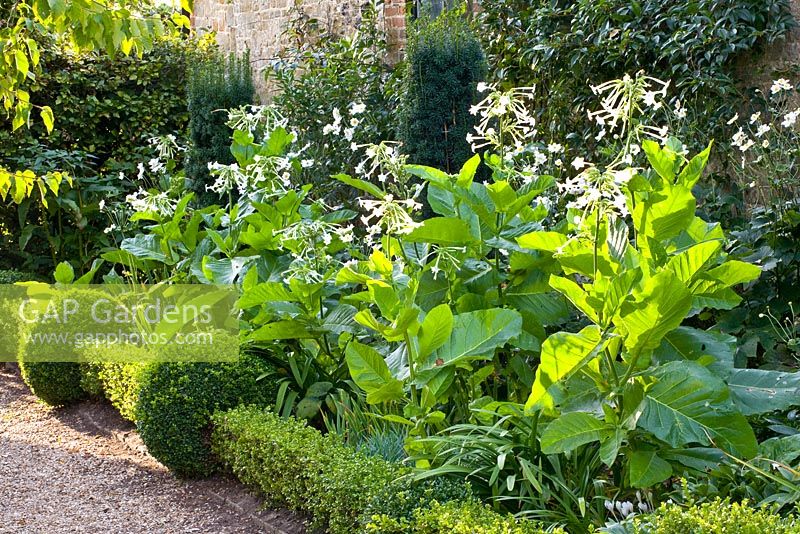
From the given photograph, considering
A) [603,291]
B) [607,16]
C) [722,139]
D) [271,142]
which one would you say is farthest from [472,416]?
[607,16]

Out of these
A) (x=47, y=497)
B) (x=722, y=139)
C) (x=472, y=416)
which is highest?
(x=722, y=139)

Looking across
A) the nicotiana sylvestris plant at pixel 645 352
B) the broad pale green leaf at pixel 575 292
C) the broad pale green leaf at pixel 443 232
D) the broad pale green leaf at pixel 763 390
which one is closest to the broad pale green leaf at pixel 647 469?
the nicotiana sylvestris plant at pixel 645 352

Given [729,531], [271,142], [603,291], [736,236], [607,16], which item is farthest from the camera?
[607,16]

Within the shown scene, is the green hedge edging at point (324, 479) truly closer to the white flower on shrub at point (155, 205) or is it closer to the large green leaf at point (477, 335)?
the large green leaf at point (477, 335)

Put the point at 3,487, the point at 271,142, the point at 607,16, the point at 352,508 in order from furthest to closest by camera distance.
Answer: the point at 607,16 → the point at 271,142 → the point at 3,487 → the point at 352,508

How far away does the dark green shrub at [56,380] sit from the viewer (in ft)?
19.4

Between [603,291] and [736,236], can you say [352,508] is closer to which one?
[603,291]

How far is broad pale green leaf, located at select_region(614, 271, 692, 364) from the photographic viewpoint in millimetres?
2711

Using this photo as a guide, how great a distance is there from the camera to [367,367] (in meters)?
3.35

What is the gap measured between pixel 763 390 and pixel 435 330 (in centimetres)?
111

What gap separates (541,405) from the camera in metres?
3.00

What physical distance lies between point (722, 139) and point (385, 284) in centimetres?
281

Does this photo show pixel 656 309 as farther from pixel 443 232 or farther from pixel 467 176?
pixel 467 176

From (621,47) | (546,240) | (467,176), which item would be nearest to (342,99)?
(621,47)
